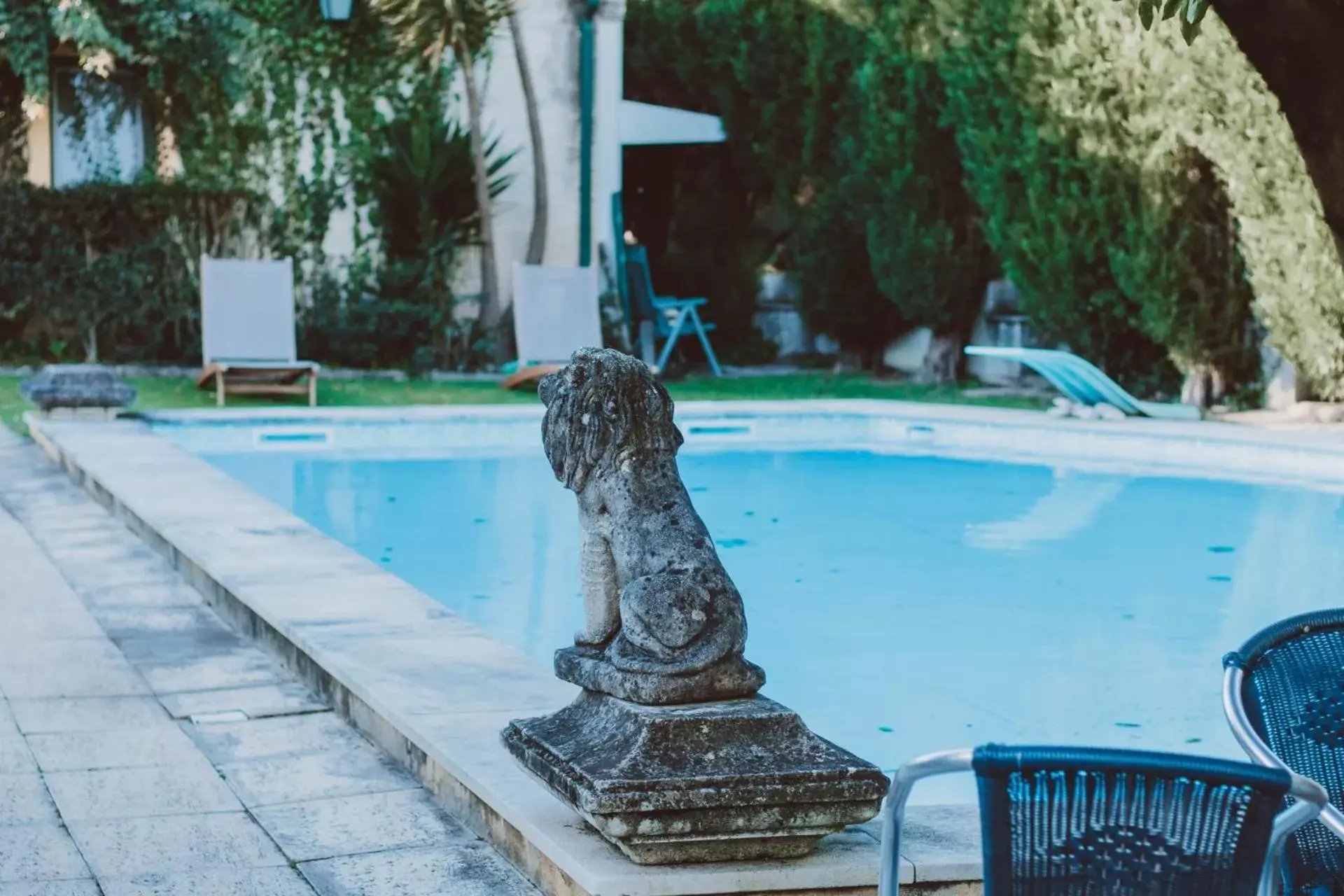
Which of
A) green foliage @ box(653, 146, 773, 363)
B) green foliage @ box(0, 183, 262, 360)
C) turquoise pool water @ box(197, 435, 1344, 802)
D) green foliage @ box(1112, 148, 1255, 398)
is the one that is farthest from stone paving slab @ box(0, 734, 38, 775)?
green foliage @ box(653, 146, 773, 363)

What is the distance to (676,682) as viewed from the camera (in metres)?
2.90

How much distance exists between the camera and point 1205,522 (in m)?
8.80

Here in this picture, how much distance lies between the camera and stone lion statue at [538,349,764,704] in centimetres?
290

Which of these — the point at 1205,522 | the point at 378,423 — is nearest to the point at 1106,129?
the point at 1205,522

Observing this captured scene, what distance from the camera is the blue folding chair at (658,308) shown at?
1460 cm

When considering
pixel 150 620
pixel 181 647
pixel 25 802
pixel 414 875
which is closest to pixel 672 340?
pixel 150 620

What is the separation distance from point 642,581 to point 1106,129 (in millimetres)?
9309

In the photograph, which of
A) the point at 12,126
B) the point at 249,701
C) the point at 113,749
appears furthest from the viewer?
the point at 12,126

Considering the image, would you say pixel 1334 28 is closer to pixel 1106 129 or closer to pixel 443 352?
pixel 1106 129

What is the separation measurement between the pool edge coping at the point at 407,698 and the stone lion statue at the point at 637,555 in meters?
0.28

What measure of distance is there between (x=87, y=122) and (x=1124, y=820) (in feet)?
46.6

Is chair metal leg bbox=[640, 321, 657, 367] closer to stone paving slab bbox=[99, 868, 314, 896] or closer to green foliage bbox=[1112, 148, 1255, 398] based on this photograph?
green foliage bbox=[1112, 148, 1255, 398]

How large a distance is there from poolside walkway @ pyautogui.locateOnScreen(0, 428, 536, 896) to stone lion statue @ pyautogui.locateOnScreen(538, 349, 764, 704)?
464 mm

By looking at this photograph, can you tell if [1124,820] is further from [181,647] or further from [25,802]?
[181,647]
